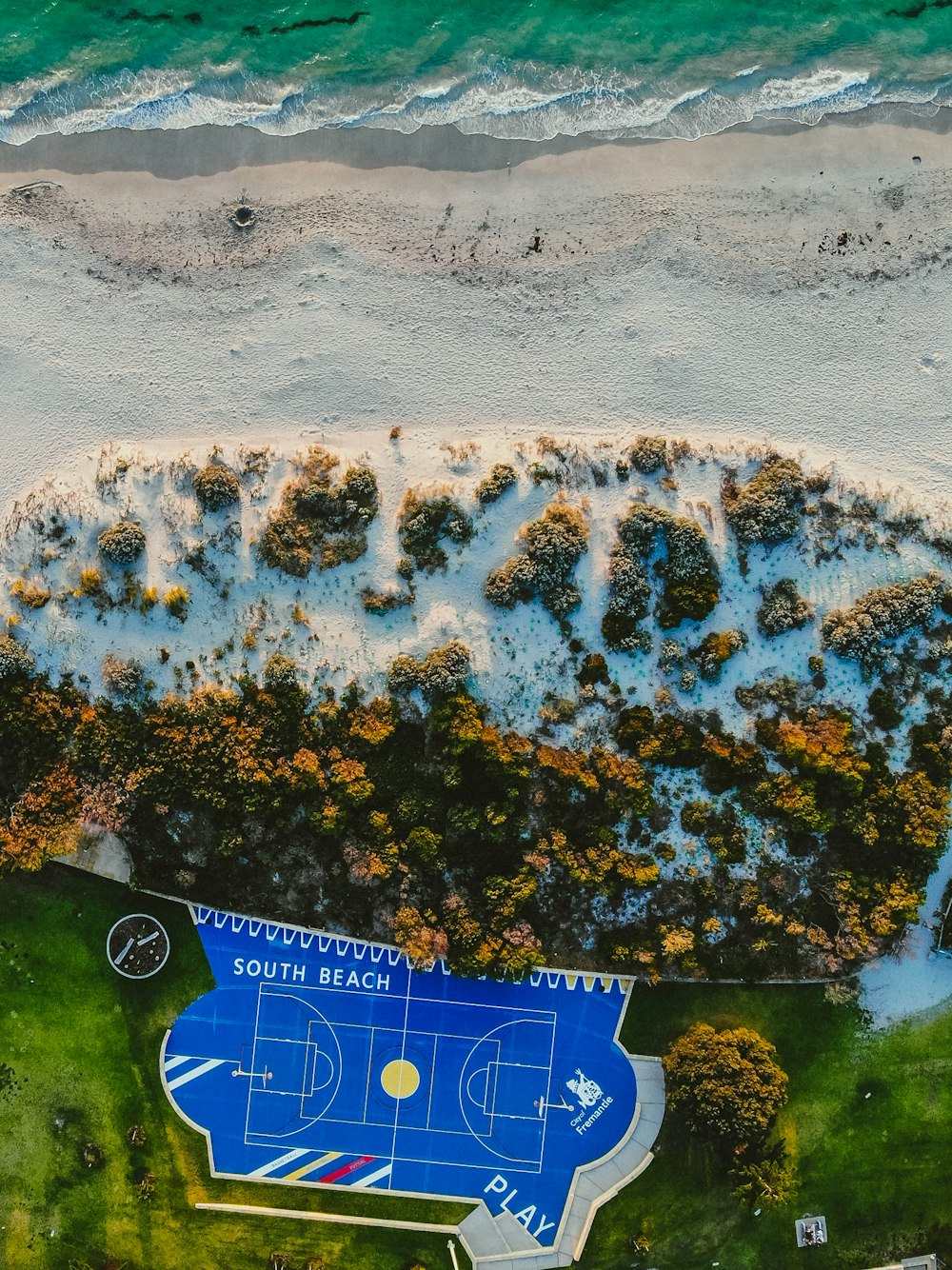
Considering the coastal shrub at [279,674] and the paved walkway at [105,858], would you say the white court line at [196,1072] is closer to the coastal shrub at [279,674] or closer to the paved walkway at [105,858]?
the paved walkway at [105,858]

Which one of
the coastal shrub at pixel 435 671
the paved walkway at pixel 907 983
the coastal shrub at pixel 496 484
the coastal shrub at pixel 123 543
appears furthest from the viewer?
the paved walkway at pixel 907 983

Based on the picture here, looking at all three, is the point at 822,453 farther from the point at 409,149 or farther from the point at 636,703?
the point at 409,149

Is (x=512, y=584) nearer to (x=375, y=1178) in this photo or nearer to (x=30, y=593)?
(x=30, y=593)

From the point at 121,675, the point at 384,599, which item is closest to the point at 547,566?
the point at 384,599

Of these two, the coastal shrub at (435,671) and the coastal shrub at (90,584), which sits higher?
the coastal shrub at (90,584)

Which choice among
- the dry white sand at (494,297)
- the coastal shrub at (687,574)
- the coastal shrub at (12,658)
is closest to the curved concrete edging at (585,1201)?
the dry white sand at (494,297)

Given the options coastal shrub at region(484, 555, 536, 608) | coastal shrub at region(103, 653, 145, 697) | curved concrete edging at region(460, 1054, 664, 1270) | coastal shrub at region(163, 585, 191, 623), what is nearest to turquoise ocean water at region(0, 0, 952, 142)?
coastal shrub at region(484, 555, 536, 608)

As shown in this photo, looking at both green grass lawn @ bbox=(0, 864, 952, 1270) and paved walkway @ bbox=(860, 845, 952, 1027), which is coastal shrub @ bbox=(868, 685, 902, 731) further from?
green grass lawn @ bbox=(0, 864, 952, 1270)
